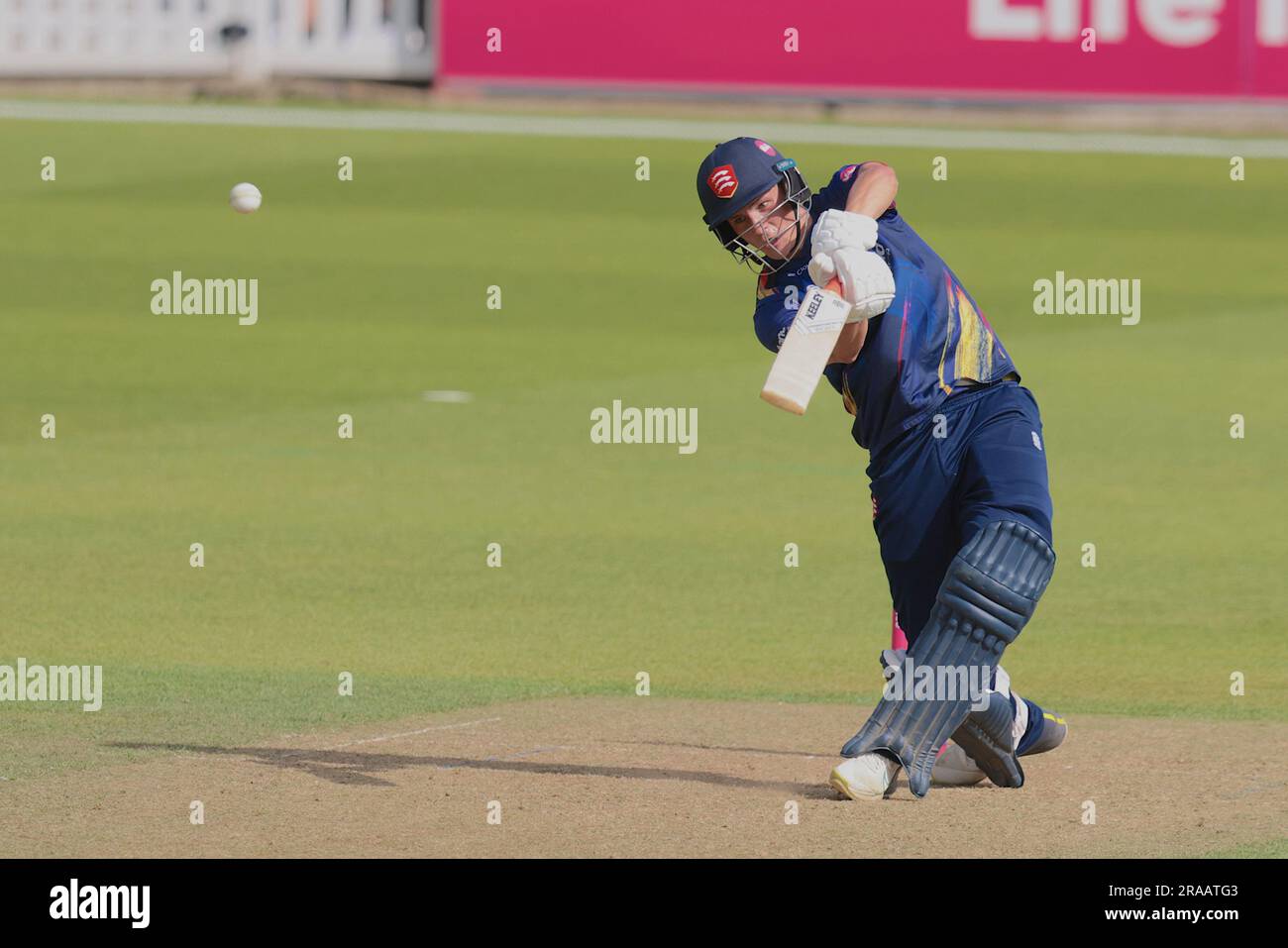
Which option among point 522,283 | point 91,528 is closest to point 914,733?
point 91,528

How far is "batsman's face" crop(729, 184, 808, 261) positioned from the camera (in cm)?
738

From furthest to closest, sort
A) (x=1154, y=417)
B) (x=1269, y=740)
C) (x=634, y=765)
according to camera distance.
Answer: (x=1154, y=417), (x=1269, y=740), (x=634, y=765)

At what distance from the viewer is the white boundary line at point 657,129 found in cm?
2780

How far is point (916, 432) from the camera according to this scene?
24.8 ft

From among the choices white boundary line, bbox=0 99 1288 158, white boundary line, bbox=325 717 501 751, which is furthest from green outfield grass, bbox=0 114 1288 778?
white boundary line, bbox=0 99 1288 158

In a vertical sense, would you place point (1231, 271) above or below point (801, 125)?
below

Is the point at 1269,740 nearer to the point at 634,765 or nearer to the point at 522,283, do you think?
the point at 634,765

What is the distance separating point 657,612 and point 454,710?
8.00 feet

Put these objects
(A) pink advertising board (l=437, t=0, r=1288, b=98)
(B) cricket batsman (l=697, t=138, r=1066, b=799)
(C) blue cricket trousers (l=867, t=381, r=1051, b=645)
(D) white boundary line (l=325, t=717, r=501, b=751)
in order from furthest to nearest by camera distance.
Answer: (A) pink advertising board (l=437, t=0, r=1288, b=98) → (D) white boundary line (l=325, t=717, r=501, b=751) → (C) blue cricket trousers (l=867, t=381, r=1051, b=645) → (B) cricket batsman (l=697, t=138, r=1066, b=799)

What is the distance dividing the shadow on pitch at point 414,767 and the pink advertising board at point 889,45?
20103 millimetres

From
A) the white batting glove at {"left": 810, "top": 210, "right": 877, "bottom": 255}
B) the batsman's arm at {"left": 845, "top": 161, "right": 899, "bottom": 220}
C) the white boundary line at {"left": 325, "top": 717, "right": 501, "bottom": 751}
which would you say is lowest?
the white boundary line at {"left": 325, "top": 717, "right": 501, "bottom": 751}

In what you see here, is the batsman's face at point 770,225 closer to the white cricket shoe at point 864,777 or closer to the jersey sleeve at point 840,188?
the jersey sleeve at point 840,188

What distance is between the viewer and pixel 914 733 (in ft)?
24.5

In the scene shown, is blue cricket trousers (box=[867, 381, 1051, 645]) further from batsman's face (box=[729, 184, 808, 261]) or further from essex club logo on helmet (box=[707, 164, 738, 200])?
essex club logo on helmet (box=[707, 164, 738, 200])
